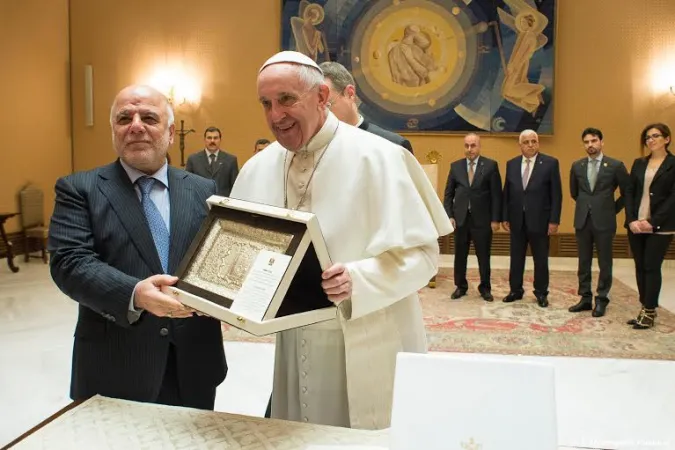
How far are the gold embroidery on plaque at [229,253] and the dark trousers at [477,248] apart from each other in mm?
5895

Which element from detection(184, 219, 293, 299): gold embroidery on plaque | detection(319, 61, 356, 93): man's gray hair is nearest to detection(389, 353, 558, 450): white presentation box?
detection(184, 219, 293, 299): gold embroidery on plaque

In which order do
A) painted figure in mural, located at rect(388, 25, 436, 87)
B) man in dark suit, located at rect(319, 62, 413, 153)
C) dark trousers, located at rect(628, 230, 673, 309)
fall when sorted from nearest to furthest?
1. man in dark suit, located at rect(319, 62, 413, 153)
2. dark trousers, located at rect(628, 230, 673, 309)
3. painted figure in mural, located at rect(388, 25, 436, 87)

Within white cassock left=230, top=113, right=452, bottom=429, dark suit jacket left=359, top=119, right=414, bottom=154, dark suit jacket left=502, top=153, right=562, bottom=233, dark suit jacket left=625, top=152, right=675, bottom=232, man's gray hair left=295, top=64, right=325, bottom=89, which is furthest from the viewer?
dark suit jacket left=502, top=153, right=562, bottom=233

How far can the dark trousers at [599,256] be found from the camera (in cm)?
636

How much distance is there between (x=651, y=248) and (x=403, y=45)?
18.6 ft

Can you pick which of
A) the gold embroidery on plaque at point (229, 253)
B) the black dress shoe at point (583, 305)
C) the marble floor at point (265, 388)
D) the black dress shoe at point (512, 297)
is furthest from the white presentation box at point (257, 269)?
the black dress shoe at point (512, 297)

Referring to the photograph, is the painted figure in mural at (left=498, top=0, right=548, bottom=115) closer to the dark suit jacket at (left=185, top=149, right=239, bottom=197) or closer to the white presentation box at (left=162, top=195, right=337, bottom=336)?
the dark suit jacket at (left=185, top=149, right=239, bottom=197)

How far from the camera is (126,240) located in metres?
1.88

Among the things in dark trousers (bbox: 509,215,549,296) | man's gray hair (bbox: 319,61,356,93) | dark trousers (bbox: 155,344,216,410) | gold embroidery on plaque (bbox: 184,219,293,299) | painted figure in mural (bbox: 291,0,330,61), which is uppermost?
painted figure in mural (bbox: 291,0,330,61)

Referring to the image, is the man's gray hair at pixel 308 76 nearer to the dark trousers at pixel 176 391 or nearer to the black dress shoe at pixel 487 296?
the dark trousers at pixel 176 391

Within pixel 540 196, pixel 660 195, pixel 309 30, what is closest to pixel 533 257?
pixel 540 196

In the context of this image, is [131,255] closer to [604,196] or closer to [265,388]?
[265,388]

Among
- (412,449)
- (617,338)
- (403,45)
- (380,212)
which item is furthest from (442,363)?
(403,45)

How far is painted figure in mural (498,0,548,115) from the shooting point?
9.66 metres
